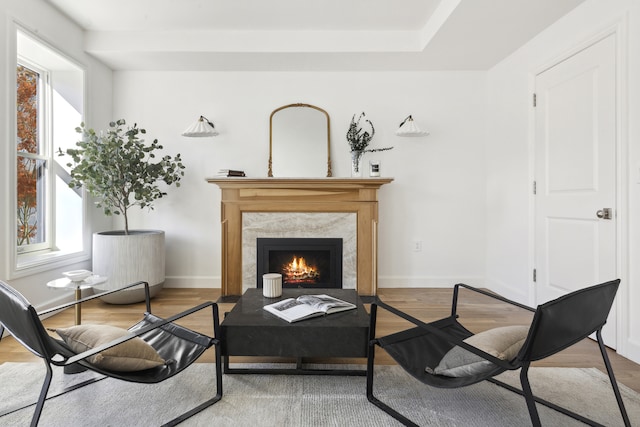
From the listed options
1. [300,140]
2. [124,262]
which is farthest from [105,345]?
[300,140]

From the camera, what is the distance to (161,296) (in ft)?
11.4

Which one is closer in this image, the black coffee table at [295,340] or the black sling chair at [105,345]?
the black sling chair at [105,345]

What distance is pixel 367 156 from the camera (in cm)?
377

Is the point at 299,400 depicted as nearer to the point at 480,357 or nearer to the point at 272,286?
the point at 272,286

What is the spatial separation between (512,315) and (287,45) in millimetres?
3162

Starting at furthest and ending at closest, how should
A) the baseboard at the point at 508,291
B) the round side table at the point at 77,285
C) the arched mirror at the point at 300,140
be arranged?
the arched mirror at the point at 300,140
the baseboard at the point at 508,291
the round side table at the point at 77,285

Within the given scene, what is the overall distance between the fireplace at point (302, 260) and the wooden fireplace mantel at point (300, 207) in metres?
0.22

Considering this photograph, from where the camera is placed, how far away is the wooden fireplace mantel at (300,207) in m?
3.48

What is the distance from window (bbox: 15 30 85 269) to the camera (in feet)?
9.60

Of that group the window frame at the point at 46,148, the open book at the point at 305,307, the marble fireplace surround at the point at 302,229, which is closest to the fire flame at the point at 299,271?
the marble fireplace surround at the point at 302,229

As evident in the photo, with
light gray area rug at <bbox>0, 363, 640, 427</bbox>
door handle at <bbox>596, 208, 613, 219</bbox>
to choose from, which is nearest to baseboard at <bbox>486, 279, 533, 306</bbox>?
door handle at <bbox>596, 208, 613, 219</bbox>

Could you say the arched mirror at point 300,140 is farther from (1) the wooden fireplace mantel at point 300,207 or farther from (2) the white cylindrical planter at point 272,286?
(2) the white cylindrical planter at point 272,286

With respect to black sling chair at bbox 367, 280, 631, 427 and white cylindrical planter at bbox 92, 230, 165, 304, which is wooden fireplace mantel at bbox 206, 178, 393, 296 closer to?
white cylindrical planter at bbox 92, 230, 165, 304

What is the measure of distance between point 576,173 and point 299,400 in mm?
2505
